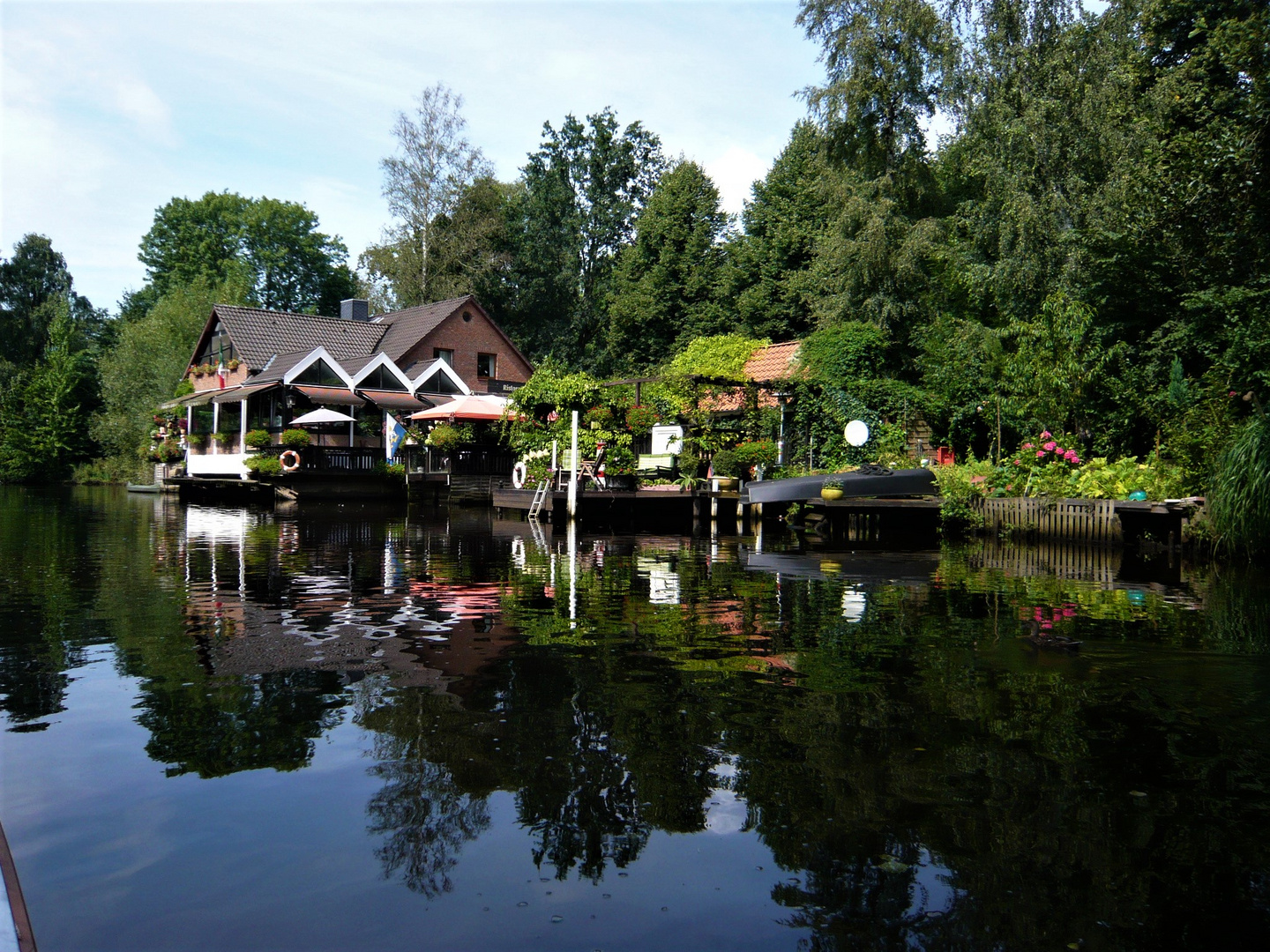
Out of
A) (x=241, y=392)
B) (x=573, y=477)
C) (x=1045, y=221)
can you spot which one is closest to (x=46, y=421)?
(x=241, y=392)

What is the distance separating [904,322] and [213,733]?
27736 mm

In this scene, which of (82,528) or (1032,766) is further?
(82,528)

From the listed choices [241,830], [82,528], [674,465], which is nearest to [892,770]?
[241,830]

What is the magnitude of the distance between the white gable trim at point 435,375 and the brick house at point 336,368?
5 centimetres

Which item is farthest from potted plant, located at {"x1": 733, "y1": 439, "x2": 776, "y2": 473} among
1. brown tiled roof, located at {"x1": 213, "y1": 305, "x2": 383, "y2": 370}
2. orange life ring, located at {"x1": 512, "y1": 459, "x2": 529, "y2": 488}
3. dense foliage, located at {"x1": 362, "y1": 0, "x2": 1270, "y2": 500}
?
brown tiled roof, located at {"x1": 213, "y1": 305, "x2": 383, "y2": 370}

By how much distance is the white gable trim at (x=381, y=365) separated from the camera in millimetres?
40500

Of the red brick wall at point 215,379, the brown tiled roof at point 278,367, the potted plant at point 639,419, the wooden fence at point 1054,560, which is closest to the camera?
the wooden fence at point 1054,560

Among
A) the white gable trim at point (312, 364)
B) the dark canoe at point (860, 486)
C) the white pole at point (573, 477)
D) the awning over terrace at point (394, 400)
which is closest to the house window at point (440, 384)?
the awning over terrace at point (394, 400)

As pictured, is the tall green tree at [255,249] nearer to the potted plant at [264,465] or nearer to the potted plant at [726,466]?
the potted plant at [264,465]

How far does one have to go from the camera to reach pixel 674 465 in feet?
94.5

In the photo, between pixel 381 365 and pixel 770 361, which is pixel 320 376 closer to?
pixel 381 365

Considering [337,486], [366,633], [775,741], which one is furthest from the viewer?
[337,486]

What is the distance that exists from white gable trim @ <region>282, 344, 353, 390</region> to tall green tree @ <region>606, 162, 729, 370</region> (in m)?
15.7

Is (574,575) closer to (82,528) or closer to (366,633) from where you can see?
(366,633)
